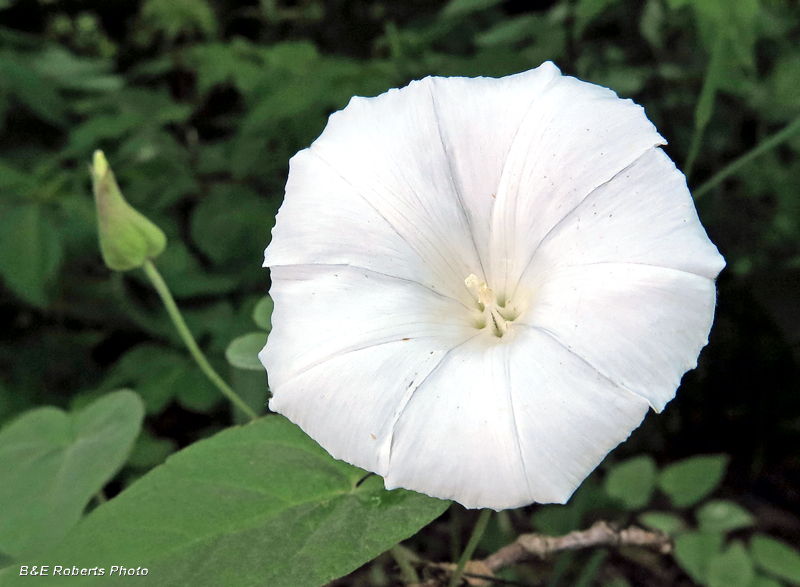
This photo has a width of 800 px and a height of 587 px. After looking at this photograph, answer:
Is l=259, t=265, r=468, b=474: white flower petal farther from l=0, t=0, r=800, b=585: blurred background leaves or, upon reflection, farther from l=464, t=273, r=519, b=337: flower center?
l=0, t=0, r=800, b=585: blurred background leaves

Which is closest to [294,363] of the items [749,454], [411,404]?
[411,404]

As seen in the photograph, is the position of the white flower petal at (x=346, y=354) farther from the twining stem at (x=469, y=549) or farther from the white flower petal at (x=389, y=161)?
the twining stem at (x=469, y=549)

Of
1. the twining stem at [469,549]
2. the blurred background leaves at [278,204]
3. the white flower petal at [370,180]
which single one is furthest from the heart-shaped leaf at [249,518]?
the blurred background leaves at [278,204]

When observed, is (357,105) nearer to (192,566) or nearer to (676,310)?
(676,310)

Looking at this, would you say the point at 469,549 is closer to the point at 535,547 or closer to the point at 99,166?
the point at 535,547

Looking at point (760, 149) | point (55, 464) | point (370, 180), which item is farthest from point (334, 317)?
point (760, 149)

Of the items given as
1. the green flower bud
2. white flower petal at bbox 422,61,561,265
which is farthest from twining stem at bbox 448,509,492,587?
the green flower bud
